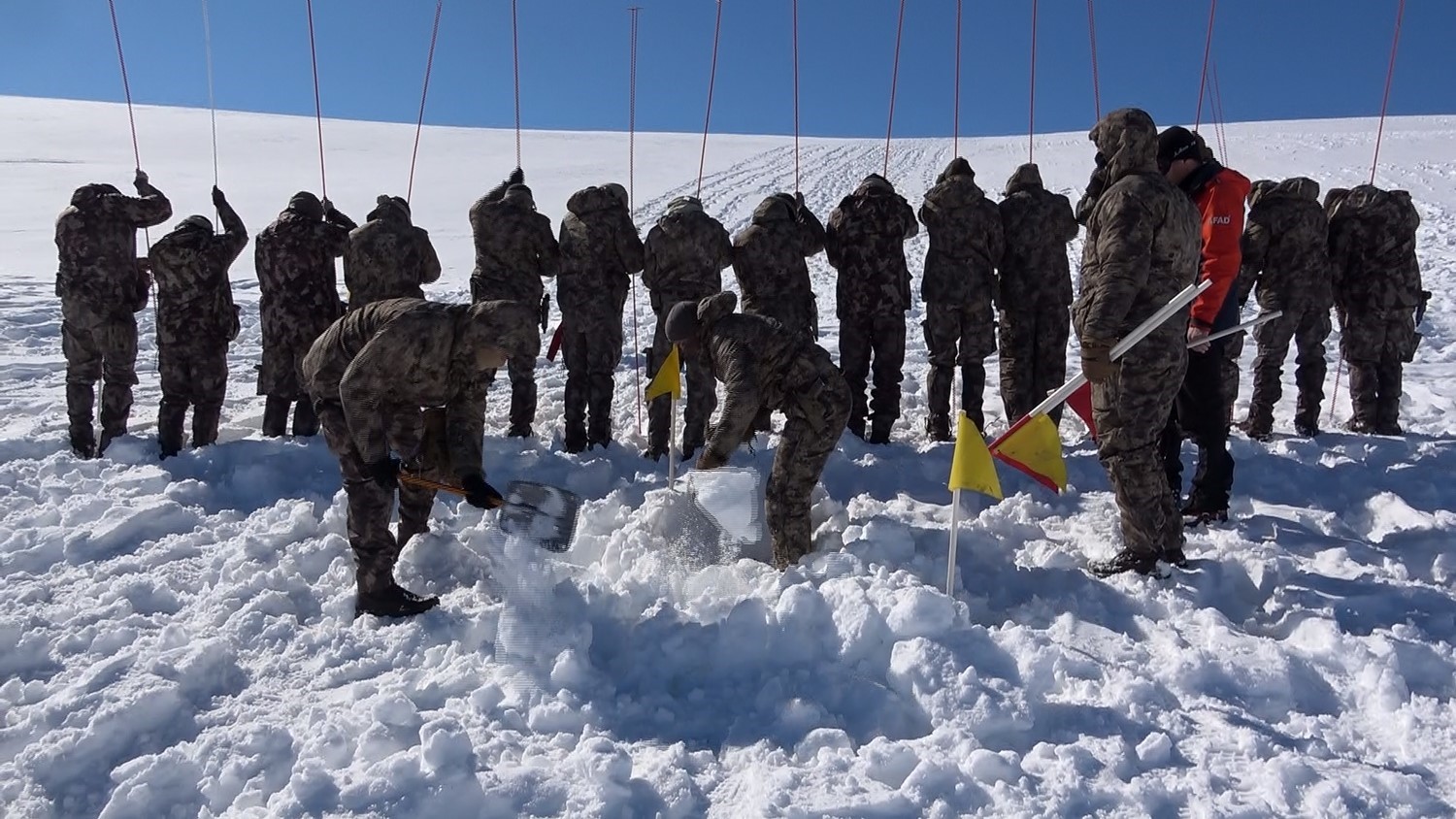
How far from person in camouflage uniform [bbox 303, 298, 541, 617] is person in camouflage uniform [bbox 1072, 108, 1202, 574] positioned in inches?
102

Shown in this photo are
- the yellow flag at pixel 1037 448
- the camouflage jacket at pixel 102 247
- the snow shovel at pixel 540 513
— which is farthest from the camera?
the camouflage jacket at pixel 102 247

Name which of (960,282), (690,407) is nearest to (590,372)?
(690,407)

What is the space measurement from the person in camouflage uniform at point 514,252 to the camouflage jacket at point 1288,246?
481 centimetres

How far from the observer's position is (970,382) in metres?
6.84

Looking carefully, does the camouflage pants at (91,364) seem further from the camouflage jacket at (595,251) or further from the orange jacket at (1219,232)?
the orange jacket at (1219,232)

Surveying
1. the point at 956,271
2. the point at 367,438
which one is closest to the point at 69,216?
the point at 367,438

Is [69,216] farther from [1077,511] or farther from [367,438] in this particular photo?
[1077,511]

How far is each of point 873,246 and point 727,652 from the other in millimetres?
3602

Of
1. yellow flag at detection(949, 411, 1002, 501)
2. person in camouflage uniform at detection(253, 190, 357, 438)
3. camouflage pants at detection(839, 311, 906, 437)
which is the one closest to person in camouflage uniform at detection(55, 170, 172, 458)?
person in camouflage uniform at detection(253, 190, 357, 438)

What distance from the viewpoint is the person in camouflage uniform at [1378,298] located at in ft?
22.3

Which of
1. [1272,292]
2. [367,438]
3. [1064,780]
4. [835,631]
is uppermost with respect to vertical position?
→ [1272,292]

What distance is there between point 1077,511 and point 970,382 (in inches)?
57.6

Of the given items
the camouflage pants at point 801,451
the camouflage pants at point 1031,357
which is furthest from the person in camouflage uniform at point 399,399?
the camouflage pants at point 1031,357

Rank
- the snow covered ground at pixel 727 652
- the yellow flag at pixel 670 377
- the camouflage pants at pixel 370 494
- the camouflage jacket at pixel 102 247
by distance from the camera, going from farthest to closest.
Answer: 1. the camouflage jacket at pixel 102 247
2. the yellow flag at pixel 670 377
3. the camouflage pants at pixel 370 494
4. the snow covered ground at pixel 727 652
